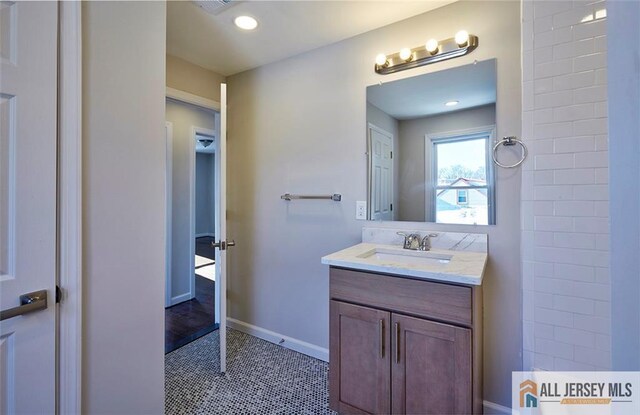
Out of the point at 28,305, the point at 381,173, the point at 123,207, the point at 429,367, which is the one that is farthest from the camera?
the point at 381,173

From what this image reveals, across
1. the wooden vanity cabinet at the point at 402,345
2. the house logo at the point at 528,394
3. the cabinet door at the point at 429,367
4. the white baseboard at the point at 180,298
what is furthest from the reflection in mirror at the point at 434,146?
the white baseboard at the point at 180,298

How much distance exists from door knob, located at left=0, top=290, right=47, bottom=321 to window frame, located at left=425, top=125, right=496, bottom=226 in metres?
1.88

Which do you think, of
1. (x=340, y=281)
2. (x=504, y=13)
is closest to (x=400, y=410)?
(x=340, y=281)

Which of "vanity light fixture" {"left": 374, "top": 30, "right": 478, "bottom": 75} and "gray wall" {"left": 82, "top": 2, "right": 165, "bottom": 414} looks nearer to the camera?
"gray wall" {"left": 82, "top": 2, "right": 165, "bottom": 414}

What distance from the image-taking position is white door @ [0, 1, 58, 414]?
91cm

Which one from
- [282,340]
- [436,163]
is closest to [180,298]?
[282,340]

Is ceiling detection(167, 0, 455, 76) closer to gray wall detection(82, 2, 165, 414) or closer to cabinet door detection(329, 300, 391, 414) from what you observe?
gray wall detection(82, 2, 165, 414)

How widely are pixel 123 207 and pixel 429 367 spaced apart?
1.55 meters

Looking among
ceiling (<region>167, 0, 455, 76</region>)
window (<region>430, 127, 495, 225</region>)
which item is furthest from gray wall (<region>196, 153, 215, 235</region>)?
window (<region>430, 127, 495, 225</region>)

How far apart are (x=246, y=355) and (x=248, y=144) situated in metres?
1.80

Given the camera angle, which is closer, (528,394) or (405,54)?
(528,394)

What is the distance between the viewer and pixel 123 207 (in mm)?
1222

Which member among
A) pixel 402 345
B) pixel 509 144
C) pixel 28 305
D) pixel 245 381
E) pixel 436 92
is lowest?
pixel 245 381

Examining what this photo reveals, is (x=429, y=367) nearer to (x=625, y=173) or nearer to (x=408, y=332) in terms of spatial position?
(x=408, y=332)
